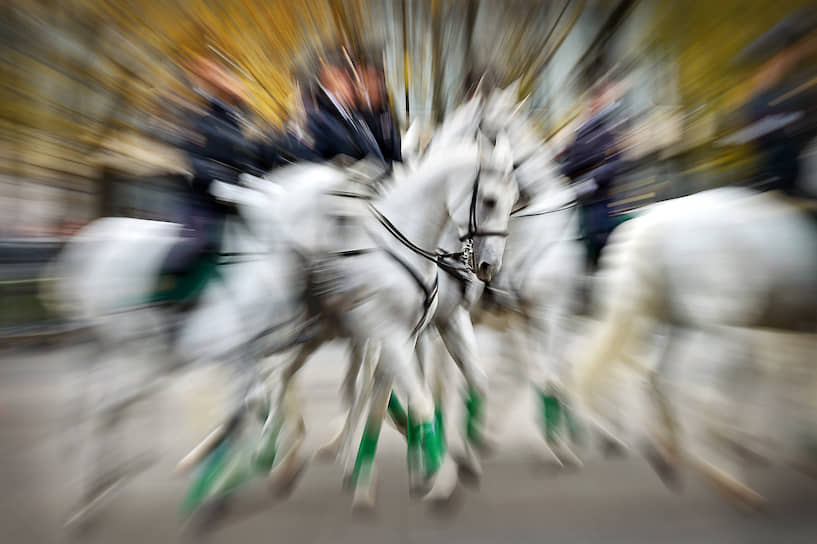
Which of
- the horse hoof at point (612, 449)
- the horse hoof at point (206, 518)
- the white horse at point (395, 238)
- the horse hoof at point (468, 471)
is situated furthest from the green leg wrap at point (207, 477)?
the horse hoof at point (612, 449)

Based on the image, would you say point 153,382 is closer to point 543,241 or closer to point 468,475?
point 468,475

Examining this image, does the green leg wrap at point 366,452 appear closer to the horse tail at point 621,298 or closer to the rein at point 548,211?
the horse tail at point 621,298

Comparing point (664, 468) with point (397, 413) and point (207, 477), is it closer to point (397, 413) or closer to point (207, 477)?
point (397, 413)

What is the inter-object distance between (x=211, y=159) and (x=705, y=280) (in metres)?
0.72

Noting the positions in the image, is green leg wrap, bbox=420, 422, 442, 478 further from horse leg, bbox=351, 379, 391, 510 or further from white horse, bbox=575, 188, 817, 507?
white horse, bbox=575, 188, 817, 507

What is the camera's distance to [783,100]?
1.52 feet

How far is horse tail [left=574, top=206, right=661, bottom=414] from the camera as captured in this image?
64cm

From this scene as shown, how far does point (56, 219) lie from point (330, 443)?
55 centimetres

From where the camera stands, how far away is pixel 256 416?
0.72 m

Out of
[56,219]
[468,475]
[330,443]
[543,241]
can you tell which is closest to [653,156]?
[543,241]

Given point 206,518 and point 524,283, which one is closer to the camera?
point 206,518

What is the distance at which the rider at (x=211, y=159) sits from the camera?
61 cm

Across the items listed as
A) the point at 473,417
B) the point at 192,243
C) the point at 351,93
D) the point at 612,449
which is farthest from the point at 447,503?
the point at 351,93

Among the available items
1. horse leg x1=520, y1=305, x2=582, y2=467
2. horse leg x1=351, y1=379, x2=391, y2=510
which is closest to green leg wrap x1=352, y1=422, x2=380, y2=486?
horse leg x1=351, y1=379, x2=391, y2=510
